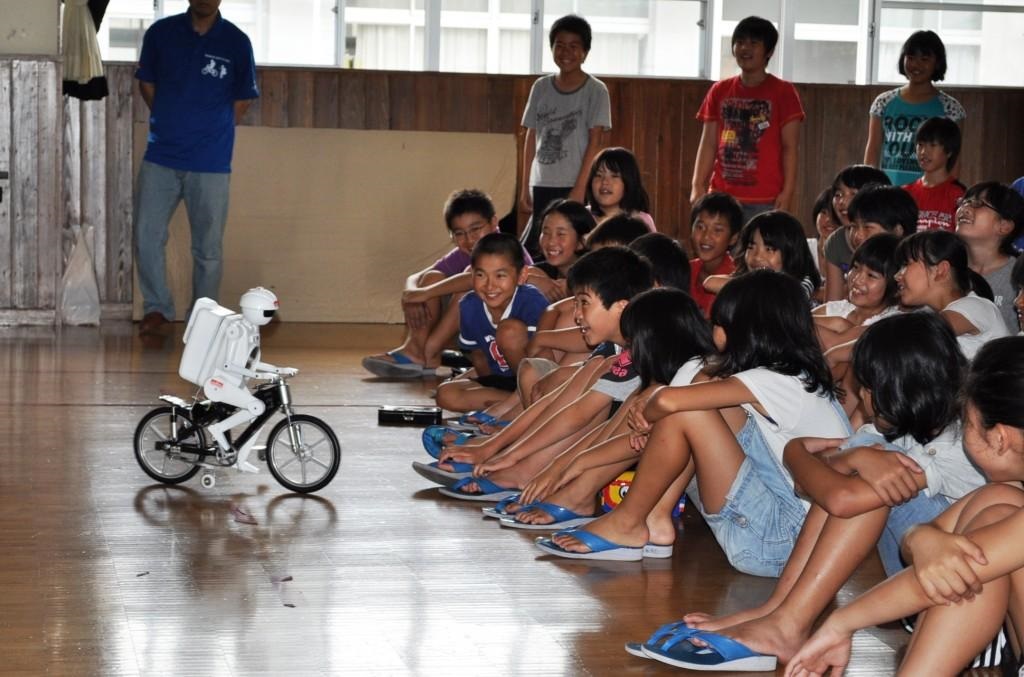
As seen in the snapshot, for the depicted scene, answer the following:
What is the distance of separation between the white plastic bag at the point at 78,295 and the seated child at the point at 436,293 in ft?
6.79

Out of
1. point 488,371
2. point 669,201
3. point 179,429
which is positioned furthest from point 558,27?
point 179,429

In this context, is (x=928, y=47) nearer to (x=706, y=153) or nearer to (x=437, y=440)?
(x=706, y=153)

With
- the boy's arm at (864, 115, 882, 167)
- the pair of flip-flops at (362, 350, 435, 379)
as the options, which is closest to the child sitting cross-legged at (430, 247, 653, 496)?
the pair of flip-flops at (362, 350, 435, 379)

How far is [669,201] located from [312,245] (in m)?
2.25

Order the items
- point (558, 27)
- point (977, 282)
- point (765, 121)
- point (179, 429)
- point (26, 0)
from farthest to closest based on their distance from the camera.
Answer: point (26, 0), point (558, 27), point (765, 121), point (179, 429), point (977, 282)

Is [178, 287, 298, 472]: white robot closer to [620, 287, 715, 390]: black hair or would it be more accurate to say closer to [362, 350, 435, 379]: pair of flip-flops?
[620, 287, 715, 390]: black hair

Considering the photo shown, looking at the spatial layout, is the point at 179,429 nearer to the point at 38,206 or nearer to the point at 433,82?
the point at 38,206

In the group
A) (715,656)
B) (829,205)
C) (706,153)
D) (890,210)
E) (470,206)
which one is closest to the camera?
(715,656)

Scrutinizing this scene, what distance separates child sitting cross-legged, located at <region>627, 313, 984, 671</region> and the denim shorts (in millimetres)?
373

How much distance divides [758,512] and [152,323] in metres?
4.86

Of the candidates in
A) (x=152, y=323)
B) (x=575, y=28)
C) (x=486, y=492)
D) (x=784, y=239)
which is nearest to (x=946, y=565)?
(x=486, y=492)

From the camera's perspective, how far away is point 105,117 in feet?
25.0

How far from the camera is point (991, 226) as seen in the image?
13.5 ft

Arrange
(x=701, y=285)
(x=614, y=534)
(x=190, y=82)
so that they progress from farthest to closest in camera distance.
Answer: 1. (x=190, y=82)
2. (x=701, y=285)
3. (x=614, y=534)
